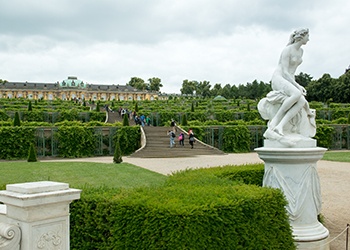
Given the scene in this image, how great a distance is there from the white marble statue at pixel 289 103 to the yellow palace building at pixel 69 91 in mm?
120497

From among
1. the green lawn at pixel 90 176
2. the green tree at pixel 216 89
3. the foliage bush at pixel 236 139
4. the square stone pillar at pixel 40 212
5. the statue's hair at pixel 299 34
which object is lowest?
the green lawn at pixel 90 176

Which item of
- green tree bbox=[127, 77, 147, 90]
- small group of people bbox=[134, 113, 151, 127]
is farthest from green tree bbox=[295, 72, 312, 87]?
small group of people bbox=[134, 113, 151, 127]

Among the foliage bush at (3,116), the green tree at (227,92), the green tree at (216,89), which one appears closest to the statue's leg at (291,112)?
the foliage bush at (3,116)

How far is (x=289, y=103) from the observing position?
7.02 metres

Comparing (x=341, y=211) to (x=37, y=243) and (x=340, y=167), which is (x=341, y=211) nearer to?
(x=37, y=243)

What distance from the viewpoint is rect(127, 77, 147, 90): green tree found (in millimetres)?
139875

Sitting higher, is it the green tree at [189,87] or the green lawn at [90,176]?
the green tree at [189,87]

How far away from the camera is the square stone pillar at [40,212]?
12.6 feet

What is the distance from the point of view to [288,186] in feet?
22.6

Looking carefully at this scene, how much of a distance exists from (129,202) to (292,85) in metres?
3.73

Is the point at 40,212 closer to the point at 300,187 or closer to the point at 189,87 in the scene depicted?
the point at 300,187

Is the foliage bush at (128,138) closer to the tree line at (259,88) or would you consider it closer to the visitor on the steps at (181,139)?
the visitor on the steps at (181,139)

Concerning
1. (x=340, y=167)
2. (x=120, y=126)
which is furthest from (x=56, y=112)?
(x=340, y=167)

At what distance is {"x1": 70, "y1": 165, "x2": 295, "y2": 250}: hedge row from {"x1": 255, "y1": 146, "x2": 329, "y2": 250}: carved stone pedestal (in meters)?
1.05
